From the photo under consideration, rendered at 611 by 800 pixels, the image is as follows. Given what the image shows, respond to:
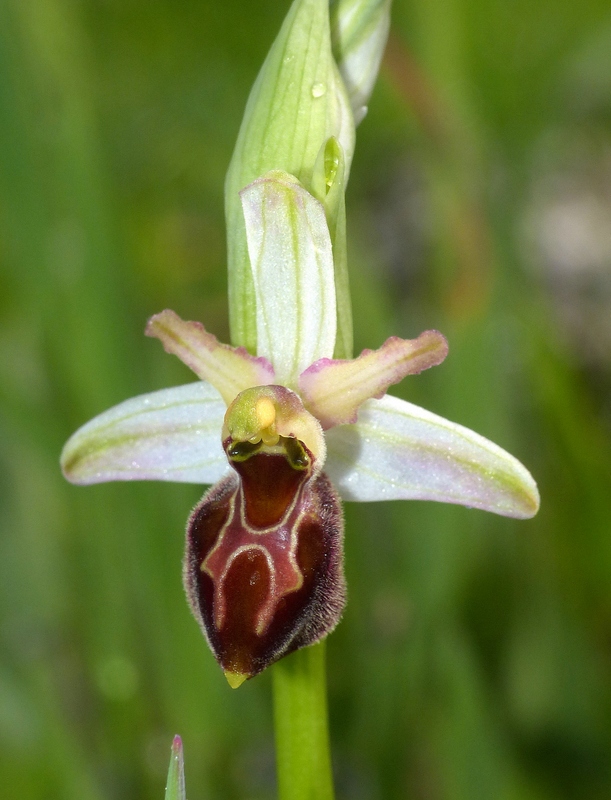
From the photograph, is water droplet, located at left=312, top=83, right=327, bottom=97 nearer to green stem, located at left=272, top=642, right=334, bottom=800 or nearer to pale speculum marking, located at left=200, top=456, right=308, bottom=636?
pale speculum marking, located at left=200, top=456, right=308, bottom=636

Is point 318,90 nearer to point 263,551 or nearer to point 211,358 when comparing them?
point 211,358

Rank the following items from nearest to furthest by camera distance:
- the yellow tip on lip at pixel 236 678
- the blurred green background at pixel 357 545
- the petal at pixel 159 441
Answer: the yellow tip on lip at pixel 236 678, the petal at pixel 159 441, the blurred green background at pixel 357 545

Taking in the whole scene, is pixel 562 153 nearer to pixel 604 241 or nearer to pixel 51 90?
pixel 604 241

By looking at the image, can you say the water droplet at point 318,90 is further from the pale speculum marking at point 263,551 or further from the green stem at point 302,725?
the green stem at point 302,725

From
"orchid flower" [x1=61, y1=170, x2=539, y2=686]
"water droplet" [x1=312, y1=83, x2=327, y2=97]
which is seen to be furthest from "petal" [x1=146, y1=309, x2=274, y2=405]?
"water droplet" [x1=312, y1=83, x2=327, y2=97]

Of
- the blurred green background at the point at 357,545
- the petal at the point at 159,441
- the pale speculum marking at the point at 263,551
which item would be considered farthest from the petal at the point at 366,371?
the blurred green background at the point at 357,545
